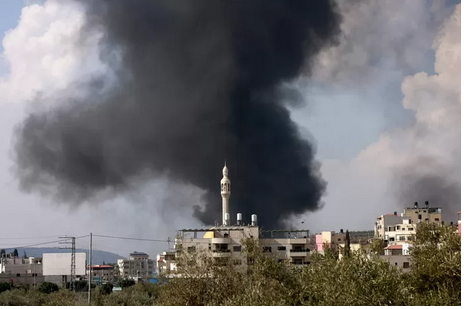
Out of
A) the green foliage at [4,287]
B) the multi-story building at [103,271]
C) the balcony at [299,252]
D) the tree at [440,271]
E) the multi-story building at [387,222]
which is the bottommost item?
the multi-story building at [103,271]

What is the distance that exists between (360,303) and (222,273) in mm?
5645

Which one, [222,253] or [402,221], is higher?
[402,221]

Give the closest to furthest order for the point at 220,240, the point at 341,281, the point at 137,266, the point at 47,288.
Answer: the point at 341,281 → the point at 47,288 → the point at 220,240 → the point at 137,266

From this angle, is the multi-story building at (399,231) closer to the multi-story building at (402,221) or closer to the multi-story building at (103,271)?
the multi-story building at (402,221)

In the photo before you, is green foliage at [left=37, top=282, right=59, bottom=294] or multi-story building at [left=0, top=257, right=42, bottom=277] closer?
green foliage at [left=37, top=282, right=59, bottom=294]

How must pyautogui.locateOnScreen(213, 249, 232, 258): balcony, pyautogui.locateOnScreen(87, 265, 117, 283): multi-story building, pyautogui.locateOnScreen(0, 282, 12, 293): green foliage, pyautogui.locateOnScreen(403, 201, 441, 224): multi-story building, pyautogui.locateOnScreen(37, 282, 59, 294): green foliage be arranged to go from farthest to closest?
1. pyautogui.locateOnScreen(87, 265, 117, 283): multi-story building
2. pyautogui.locateOnScreen(403, 201, 441, 224): multi-story building
3. pyautogui.locateOnScreen(213, 249, 232, 258): balcony
4. pyautogui.locateOnScreen(0, 282, 12, 293): green foliage
5. pyautogui.locateOnScreen(37, 282, 59, 294): green foliage

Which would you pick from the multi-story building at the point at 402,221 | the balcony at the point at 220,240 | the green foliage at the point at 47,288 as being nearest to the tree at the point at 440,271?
the balcony at the point at 220,240

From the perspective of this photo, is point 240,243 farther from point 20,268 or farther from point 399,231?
point 20,268

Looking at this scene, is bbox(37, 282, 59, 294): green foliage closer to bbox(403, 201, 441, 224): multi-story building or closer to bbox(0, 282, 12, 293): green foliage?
bbox(0, 282, 12, 293): green foliage

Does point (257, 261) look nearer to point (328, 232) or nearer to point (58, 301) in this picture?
point (58, 301)

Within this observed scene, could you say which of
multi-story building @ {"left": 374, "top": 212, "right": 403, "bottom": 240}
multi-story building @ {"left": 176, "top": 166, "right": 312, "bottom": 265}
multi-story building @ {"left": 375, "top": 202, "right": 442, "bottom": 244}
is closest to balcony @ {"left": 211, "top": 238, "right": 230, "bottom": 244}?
multi-story building @ {"left": 176, "top": 166, "right": 312, "bottom": 265}


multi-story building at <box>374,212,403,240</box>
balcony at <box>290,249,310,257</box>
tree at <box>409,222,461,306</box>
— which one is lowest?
balcony at <box>290,249,310,257</box>

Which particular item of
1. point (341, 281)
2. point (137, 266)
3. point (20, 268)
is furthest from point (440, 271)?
point (137, 266)

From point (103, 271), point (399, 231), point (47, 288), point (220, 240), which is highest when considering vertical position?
point (399, 231)
